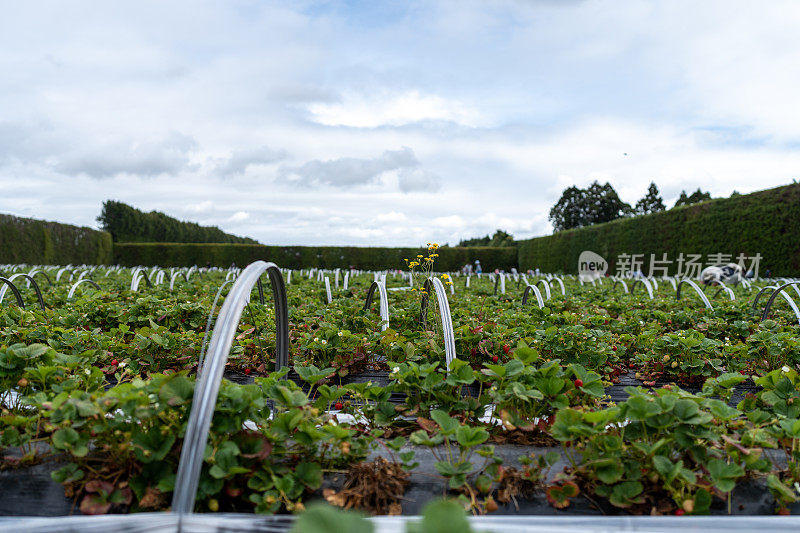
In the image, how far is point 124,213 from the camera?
31203mm

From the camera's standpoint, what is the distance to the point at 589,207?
41.5 metres

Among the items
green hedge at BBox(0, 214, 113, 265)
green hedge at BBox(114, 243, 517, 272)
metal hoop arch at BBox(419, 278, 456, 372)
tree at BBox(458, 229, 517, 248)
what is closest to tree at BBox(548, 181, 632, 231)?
tree at BBox(458, 229, 517, 248)

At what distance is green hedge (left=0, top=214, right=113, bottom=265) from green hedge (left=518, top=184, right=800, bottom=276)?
18928 millimetres

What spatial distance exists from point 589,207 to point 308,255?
98.5 feet

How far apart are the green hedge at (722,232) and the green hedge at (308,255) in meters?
5.41

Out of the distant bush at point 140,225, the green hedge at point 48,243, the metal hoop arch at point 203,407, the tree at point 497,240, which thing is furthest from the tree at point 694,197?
the metal hoop arch at point 203,407

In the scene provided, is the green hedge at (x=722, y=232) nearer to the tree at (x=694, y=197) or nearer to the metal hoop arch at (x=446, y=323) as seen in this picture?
the metal hoop arch at (x=446, y=323)

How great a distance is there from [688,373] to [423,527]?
8.23 ft

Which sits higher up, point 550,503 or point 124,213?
point 124,213

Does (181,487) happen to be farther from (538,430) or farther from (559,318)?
(559,318)

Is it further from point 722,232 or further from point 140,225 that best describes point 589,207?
point 140,225

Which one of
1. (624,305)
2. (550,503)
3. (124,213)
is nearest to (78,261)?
(124,213)

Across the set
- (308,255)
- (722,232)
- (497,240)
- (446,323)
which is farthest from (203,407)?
(497,240)

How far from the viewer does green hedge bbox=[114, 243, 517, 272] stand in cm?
1973
